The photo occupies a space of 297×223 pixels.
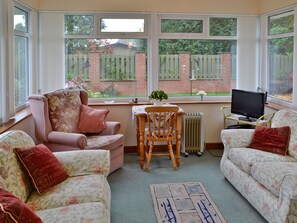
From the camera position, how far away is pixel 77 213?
210cm

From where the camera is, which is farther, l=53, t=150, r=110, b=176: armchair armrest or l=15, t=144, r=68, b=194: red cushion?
l=53, t=150, r=110, b=176: armchair armrest

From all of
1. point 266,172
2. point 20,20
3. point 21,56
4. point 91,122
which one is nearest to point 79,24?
point 20,20

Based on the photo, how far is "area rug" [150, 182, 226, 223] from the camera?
9.74 ft

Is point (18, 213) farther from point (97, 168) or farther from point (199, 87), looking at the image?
point (199, 87)

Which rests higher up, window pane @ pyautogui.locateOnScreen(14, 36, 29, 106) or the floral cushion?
window pane @ pyautogui.locateOnScreen(14, 36, 29, 106)

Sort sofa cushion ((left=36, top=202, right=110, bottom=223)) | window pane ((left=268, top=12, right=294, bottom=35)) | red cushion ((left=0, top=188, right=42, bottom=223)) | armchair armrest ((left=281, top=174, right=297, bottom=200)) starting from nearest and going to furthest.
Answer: red cushion ((left=0, top=188, right=42, bottom=223))
sofa cushion ((left=36, top=202, right=110, bottom=223))
armchair armrest ((left=281, top=174, right=297, bottom=200))
window pane ((left=268, top=12, right=294, bottom=35))

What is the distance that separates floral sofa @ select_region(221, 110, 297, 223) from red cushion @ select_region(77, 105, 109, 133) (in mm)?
1638

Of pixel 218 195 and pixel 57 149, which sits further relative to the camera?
pixel 57 149

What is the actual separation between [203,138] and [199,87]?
93cm

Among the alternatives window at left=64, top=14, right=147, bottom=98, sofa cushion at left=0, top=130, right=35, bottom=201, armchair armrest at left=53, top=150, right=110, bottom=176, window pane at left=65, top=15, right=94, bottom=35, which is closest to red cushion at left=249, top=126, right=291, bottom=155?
armchair armrest at left=53, top=150, right=110, bottom=176

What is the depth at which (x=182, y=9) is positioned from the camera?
5.17m

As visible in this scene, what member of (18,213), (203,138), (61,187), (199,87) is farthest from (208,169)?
(18,213)

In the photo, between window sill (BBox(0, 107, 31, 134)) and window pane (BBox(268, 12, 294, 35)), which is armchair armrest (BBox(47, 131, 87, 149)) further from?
window pane (BBox(268, 12, 294, 35))

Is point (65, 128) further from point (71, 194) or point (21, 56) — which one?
point (71, 194)
